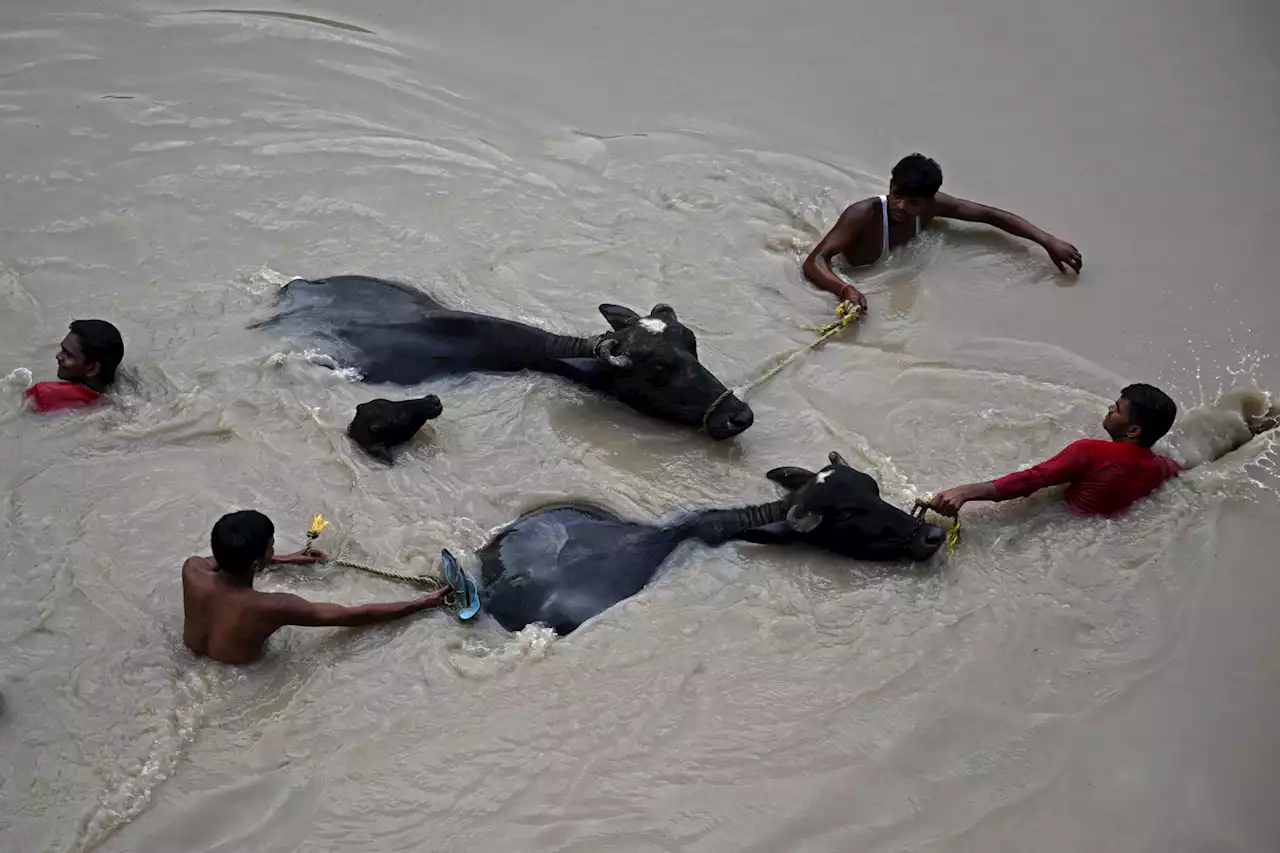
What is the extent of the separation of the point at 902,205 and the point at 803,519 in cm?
214

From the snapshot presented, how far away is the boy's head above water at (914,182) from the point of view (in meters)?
5.80

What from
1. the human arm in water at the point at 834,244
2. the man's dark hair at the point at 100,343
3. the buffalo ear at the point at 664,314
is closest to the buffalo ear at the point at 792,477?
the buffalo ear at the point at 664,314

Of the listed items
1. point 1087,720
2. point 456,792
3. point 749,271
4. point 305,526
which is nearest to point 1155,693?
point 1087,720

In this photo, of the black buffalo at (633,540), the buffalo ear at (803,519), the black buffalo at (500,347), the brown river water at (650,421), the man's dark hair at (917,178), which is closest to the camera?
the brown river water at (650,421)

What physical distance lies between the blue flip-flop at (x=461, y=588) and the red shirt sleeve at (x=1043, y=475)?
2172 mm

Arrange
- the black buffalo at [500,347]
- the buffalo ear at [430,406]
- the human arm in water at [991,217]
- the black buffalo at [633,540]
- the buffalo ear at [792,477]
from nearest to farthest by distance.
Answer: the black buffalo at [633,540], the buffalo ear at [792,477], the buffalo ear at [430,406], the black buffalo at [500,347], the human arm in water at [991,217]

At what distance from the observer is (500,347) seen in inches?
214

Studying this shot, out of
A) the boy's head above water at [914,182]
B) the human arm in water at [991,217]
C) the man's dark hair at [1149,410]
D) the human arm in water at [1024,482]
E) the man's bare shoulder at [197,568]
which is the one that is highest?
the boy's head above water at [914,182]

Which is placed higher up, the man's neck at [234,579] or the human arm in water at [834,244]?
the human arm in water at [834,244]

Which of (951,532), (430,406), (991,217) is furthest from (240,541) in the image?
(991,217)

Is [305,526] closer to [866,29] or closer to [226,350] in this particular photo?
[226,350]

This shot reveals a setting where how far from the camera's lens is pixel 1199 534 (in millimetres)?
4684

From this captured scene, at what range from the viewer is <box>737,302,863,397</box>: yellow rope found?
5.54 metres

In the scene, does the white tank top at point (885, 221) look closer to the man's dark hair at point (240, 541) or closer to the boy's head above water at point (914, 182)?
the boy's head above water at point (914, 182)
